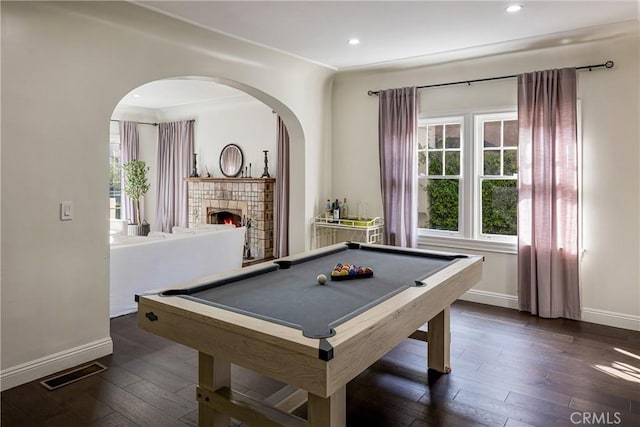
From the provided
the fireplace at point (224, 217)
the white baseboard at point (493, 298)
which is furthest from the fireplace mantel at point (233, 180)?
the white baseboard at point (493, 298)

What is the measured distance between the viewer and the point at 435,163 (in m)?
5.02

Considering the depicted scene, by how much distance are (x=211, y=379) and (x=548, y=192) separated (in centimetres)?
350

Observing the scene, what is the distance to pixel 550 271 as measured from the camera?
4.12 metres

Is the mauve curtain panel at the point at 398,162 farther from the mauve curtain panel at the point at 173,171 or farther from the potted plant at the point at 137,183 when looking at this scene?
the potted plant at the point at 137,183

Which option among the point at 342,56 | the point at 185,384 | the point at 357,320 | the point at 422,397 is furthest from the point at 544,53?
the point at 185,384

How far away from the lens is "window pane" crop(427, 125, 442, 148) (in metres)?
4.98

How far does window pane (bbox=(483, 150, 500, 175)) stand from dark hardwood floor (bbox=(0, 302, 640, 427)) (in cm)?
180

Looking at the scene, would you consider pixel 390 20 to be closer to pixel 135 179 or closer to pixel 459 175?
pixel 459 175

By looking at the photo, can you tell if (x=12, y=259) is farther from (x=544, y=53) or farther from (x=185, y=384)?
(x=544, y=53)

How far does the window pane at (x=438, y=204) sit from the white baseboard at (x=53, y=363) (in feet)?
11.7

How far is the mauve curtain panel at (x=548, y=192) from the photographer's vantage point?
3992 millimetres

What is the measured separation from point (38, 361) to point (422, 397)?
260 centimetres

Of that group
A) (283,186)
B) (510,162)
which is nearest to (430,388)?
(510,162)

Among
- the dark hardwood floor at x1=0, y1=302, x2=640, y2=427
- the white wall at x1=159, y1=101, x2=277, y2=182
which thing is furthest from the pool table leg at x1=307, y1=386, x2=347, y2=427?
the white wall at x1=159, y1=101, x2=277, y2=182
